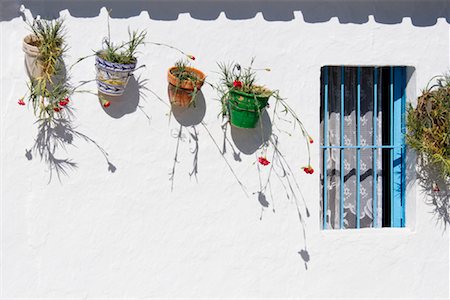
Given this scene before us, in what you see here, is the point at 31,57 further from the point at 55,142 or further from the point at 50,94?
the point at 55,142

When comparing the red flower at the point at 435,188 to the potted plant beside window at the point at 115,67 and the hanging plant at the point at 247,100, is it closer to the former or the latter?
the hanging plant at the point at 247,100

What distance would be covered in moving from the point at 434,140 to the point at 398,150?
0.37 m

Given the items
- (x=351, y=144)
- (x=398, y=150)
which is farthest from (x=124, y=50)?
(x=398, y=150)

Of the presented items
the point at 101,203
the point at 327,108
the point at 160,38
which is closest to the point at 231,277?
the point at 101,203

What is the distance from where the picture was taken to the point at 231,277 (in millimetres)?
5070

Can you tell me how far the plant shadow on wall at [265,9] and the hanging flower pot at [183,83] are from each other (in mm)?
435

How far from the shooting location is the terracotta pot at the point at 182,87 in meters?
4.75

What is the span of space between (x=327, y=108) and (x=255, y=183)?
91 cm

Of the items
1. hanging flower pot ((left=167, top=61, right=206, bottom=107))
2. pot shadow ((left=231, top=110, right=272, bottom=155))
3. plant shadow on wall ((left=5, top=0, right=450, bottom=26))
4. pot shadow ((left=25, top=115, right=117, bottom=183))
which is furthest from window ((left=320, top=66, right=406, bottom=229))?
pot shadow ((left=25, top=115, right=117, bottom=183))

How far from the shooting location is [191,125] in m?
5.00

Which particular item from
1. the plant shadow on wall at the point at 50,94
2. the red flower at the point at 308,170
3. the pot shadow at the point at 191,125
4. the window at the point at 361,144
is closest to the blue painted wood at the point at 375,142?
the window at the point at 361,144

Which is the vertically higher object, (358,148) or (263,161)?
(358,148)

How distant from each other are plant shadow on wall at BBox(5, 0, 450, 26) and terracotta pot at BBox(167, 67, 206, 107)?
47 centimetres

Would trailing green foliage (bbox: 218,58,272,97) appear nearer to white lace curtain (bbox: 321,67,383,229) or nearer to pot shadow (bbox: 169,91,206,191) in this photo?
pot shadow (bbox: 169,91,206,191)
